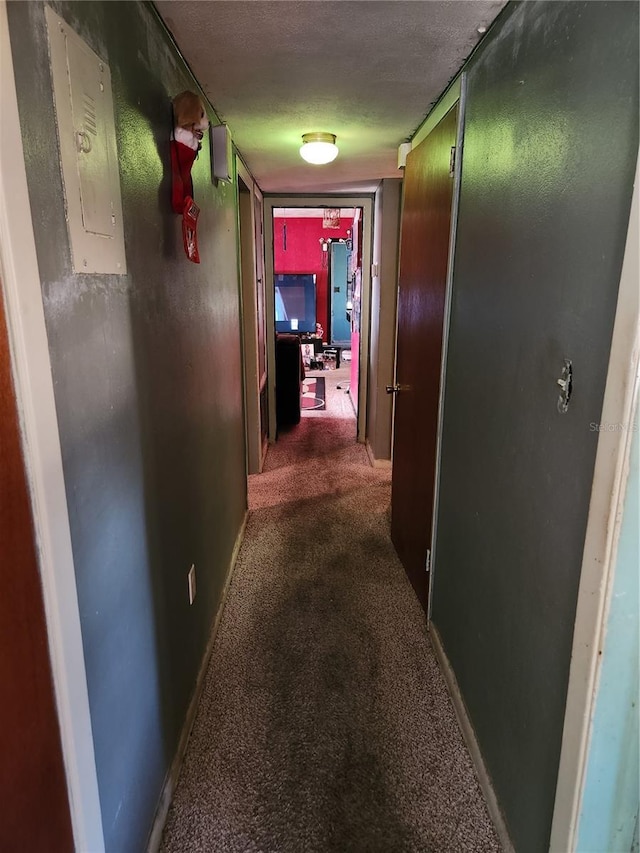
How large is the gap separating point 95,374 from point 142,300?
0.35m

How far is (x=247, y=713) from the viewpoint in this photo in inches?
70.8

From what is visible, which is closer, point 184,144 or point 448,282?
point 184,144

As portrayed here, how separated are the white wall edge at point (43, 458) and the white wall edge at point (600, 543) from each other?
91cm

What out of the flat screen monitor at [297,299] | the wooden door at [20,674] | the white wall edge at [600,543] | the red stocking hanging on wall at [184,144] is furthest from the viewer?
the flat screen monitor at [297,299]

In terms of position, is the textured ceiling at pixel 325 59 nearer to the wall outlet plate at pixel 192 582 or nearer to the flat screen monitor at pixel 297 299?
the wall outlet plate at pixel 192 582

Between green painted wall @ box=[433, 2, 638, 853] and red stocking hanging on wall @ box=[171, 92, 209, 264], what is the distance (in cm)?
83

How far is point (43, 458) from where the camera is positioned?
32.5 inches

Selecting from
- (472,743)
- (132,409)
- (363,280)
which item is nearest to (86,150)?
(132,409)

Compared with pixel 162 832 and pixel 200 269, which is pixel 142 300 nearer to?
pixel 200 269

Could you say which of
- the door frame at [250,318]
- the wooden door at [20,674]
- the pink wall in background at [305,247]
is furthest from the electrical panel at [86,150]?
the pink wall in background at [305,247]

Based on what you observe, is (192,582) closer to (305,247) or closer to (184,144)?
(184,144)

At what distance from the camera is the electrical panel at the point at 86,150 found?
0.89m

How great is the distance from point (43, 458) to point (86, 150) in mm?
582

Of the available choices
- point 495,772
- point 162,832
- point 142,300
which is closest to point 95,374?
point 142,300
